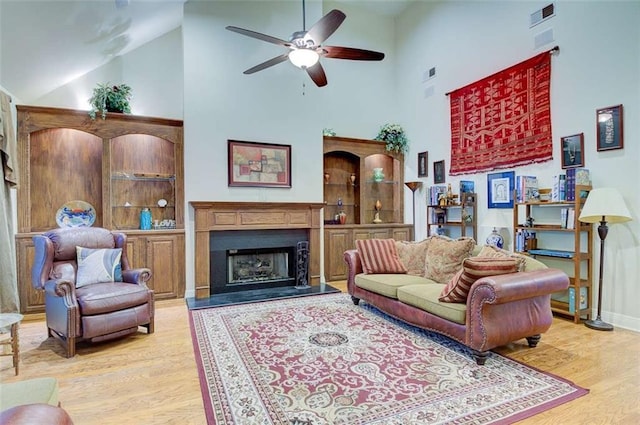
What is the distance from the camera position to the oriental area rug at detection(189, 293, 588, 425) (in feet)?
6.80

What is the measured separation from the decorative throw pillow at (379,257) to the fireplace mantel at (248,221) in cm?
133

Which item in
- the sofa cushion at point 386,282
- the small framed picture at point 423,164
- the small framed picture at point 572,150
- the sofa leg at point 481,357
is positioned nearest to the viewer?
the sofa leg at point 481,357

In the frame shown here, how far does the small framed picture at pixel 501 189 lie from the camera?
4.83m

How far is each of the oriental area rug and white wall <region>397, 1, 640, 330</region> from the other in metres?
2.02

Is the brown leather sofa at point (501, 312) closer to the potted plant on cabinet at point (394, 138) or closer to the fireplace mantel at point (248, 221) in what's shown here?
the fireplace mantel at point (248, 221)

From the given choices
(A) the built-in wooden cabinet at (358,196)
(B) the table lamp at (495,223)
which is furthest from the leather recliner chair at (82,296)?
(B) the table lamp at (495,223)

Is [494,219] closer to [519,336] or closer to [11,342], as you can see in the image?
[519,336]

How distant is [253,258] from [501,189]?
390 cm

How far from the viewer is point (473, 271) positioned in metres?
2.77

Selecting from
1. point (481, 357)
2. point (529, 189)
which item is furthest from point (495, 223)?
point (481, 357)

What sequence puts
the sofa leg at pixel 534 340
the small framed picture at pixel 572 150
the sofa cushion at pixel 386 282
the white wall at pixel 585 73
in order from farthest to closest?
the small framed picture at pixel 572 150 → the sofa cushion at pixel 386 282 → the white wall at pixel 585 73 → the sofa leg at pixel 534 340

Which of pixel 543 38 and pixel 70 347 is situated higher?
pixel 543 38

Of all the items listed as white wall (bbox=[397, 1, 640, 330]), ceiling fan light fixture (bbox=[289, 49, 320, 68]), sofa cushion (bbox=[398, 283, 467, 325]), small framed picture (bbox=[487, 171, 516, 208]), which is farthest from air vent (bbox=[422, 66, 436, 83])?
sofa cushion (bbox=[398, 283, 467, 325])

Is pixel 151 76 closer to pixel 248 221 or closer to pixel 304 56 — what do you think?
pixel 248 221
